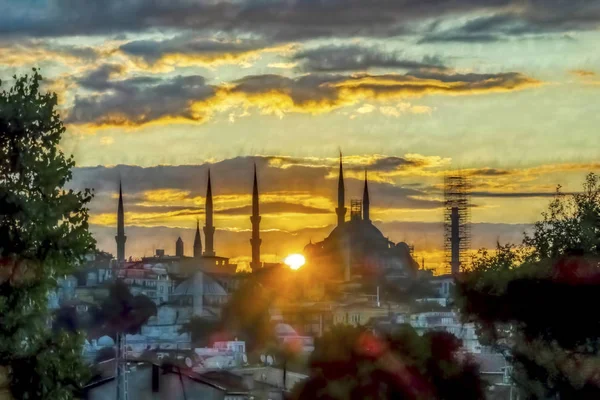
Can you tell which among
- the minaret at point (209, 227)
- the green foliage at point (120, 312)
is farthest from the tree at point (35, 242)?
the minaret at point (209, 227)

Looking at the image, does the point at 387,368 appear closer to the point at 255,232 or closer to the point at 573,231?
the point at 573,231

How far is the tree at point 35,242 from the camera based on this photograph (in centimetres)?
1791

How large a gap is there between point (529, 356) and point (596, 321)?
65.5 inches

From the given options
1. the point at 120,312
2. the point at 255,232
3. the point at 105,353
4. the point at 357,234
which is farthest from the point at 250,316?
the point at 357,234

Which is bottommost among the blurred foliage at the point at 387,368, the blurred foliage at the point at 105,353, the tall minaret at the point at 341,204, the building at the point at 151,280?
the blurred foliage at the point at 105,353

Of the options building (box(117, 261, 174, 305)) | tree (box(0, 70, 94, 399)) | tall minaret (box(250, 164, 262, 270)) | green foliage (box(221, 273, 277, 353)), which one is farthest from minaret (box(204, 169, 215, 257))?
tree (box(0, 70, 94, 399))

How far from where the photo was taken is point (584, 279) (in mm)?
31375

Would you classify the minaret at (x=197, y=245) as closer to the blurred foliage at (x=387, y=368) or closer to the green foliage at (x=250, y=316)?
the green foliage at (x=250, y=316)

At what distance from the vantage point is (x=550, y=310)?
31141mm

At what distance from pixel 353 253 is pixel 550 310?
101 m

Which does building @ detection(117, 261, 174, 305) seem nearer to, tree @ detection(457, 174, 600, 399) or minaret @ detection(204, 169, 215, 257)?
minaret @ detection(204, 169, 215, 257)

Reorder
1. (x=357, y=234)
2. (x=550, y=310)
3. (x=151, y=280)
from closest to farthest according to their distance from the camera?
(x=550, y=310) < (x=151, y=280) < (x=357, y=234)


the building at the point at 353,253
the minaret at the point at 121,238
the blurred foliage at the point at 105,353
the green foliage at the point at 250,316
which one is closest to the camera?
the blurred foliage at the point at 105,353

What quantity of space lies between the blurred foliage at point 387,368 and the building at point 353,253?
91.8 m
